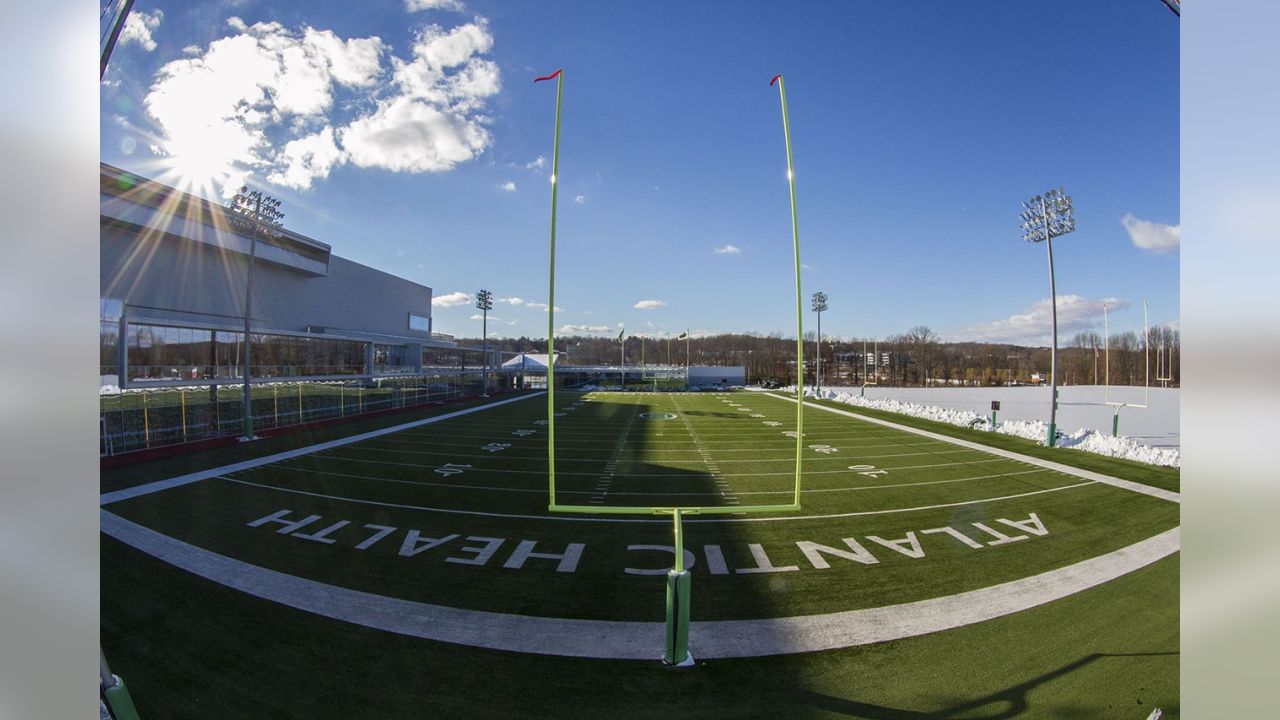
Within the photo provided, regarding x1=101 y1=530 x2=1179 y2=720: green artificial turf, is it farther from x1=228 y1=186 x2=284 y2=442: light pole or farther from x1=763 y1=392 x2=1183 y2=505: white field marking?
x1=228 y1=186 x2=284 y2=442: light pole

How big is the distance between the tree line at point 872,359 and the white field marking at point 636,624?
133 ft

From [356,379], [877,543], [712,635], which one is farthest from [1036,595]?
[356,379]

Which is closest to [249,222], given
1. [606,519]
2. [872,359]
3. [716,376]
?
[606,519]

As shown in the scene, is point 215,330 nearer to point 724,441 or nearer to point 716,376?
point 724,441

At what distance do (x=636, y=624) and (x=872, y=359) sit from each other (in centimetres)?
6699

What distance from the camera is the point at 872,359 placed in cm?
6372

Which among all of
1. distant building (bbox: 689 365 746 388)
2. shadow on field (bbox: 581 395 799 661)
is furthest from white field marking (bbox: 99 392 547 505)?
distant building (bbox: 689 365 746 388)

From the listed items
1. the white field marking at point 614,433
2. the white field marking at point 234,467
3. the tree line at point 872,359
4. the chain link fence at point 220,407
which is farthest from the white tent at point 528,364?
the white field marking at point 614,433

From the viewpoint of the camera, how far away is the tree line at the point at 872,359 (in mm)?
50344

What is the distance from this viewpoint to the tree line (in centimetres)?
5034

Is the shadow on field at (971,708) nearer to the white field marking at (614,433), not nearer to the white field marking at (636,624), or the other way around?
the white field marking at (636,624)

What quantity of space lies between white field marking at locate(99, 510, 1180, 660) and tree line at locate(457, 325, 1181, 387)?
40.6 metres

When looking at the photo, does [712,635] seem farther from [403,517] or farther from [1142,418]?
[1142,418]

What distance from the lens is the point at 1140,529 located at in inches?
277
